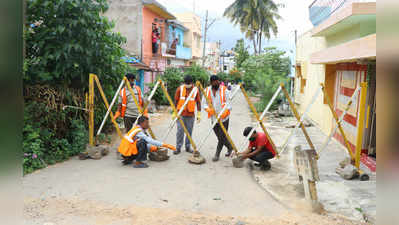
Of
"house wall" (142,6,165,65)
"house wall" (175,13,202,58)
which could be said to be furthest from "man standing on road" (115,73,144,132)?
"house wall" (175,13,202,58)

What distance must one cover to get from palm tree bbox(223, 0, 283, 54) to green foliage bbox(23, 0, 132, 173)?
27664mm

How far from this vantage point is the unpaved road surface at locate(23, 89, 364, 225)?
156 inches

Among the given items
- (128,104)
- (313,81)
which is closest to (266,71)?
(313,81)

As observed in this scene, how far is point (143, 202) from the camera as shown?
4465 millimetres

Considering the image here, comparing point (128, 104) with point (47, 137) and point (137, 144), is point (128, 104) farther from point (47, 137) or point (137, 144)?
point (47, 137)

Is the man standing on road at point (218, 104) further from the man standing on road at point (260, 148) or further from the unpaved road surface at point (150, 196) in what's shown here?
the man standing on road at point (260, 148)

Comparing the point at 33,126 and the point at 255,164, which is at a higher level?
the point at 33,126

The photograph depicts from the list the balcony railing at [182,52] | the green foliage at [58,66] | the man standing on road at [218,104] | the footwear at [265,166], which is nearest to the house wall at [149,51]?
the balcony railing at [182,52]

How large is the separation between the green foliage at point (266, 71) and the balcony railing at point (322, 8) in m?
4.68

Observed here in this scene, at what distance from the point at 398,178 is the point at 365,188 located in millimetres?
5027

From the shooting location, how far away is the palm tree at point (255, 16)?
33781 mm

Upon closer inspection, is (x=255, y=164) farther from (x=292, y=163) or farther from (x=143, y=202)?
(x=143, y=202)

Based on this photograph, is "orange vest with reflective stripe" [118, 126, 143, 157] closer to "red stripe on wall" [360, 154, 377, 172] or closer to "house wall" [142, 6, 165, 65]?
"red stripe on wall" [360, 154, 377, 172]

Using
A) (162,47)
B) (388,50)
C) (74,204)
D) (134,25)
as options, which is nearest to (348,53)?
(74,204)
